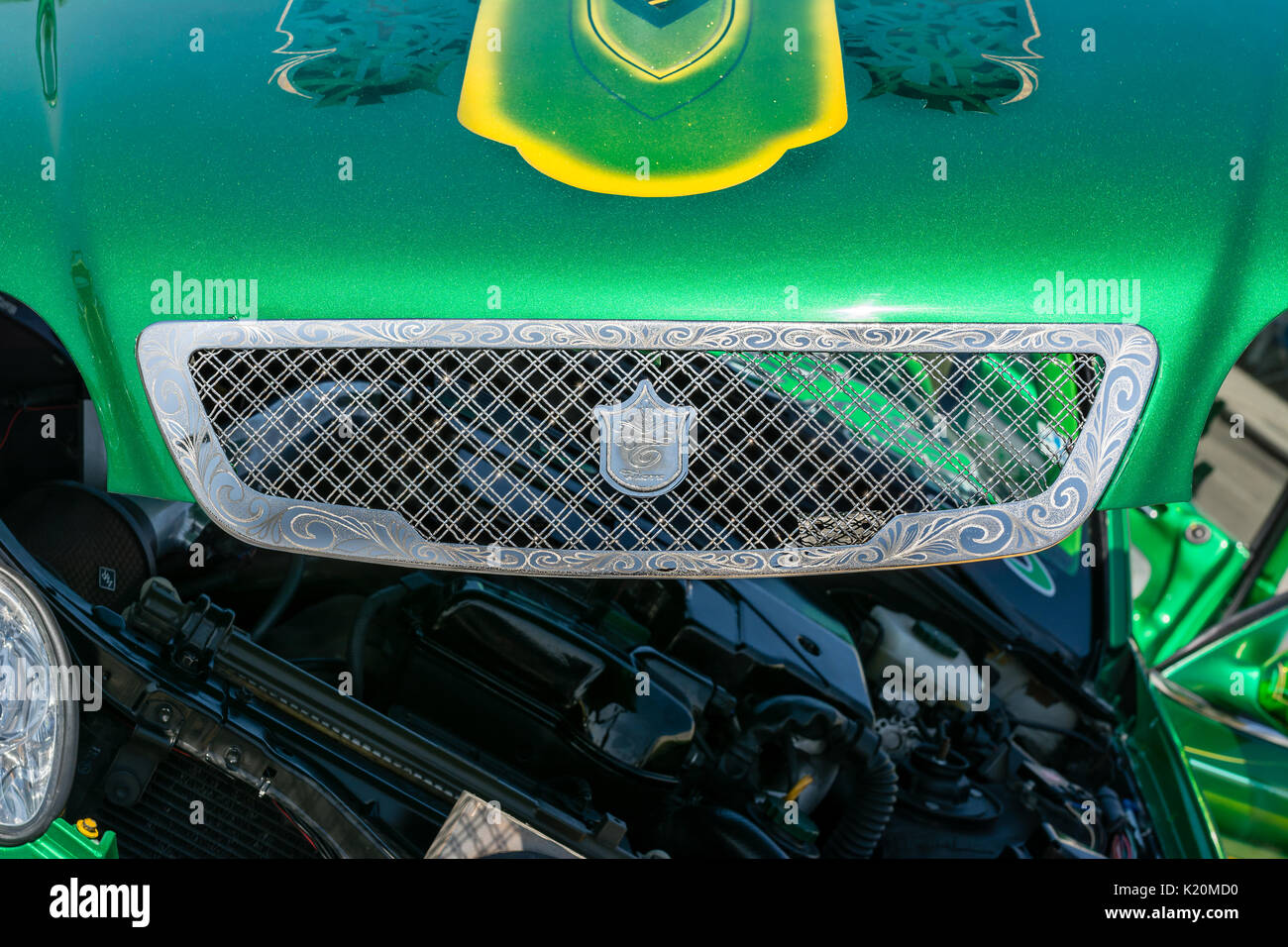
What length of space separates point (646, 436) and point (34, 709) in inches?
42.5

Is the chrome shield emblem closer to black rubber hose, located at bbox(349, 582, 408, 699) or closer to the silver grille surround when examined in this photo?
the silver grille surround

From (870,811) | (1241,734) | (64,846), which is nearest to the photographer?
(64,846)

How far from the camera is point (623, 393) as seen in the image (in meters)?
1.54

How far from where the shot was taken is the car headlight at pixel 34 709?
1621 millimetres

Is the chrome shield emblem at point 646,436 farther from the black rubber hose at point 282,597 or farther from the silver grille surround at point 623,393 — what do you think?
the black rubber hose at point 282,597

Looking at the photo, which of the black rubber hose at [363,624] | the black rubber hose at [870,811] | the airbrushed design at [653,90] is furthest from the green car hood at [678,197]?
the black rubber hose at [870,811]

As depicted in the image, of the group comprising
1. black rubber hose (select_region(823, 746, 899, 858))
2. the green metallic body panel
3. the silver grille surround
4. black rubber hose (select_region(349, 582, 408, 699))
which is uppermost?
the silver grille surround

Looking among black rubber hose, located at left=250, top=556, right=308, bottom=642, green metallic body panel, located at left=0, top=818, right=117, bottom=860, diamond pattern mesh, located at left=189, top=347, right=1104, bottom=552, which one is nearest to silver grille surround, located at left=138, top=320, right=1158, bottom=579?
diamond pattern mesh, located at left=189, top=347, right=1104, bottom=552

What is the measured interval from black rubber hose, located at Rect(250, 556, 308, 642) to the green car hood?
50 centimetres

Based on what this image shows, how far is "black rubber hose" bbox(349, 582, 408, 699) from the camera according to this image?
204 centimetres

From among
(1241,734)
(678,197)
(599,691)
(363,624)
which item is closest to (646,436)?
(678,197)

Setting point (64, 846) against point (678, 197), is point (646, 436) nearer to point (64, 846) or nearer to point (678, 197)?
point (678, 197)
